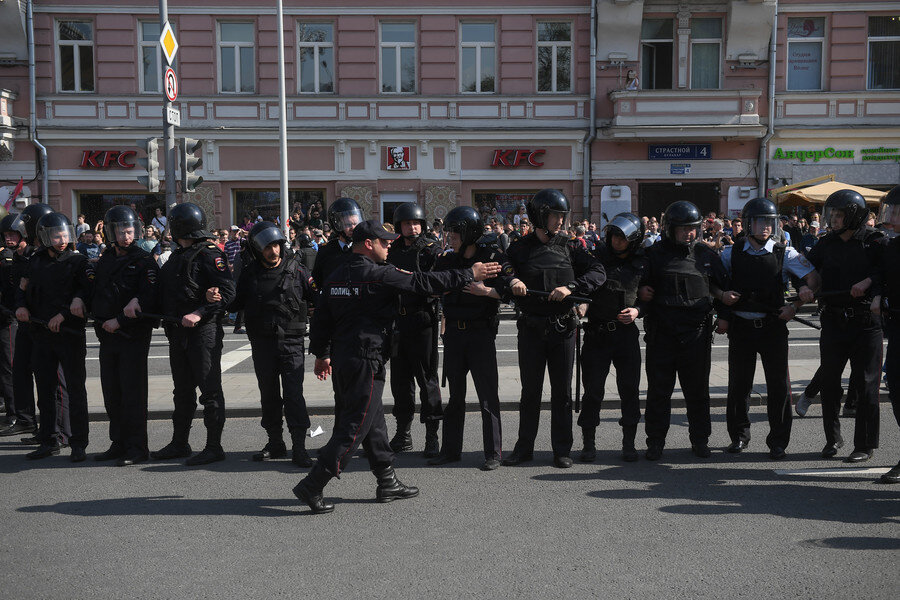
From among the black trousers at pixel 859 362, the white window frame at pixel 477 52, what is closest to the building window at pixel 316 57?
the white window frame at pixel 477 52

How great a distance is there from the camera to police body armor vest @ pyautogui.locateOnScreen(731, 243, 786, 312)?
21.3ft

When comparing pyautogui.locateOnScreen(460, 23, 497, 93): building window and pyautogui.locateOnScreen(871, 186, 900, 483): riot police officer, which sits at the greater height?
pyautogui.locateOnScreen(460, 23, 497, 93): building window

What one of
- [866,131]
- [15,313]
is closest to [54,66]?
[15,313]

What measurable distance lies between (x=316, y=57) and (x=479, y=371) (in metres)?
18.0

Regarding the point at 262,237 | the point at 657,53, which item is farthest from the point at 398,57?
the point at 262,237

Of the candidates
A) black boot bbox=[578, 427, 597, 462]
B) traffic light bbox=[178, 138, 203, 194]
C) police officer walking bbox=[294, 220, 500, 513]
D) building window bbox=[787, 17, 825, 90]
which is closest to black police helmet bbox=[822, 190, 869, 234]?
black boot bbox=[578, 427, 597, 462]

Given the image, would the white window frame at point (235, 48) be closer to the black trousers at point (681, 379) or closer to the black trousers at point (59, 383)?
the black trousers at point (59, 383)

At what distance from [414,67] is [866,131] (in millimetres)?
12140

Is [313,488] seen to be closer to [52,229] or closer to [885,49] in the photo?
[52,229]

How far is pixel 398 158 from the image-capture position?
888 inches

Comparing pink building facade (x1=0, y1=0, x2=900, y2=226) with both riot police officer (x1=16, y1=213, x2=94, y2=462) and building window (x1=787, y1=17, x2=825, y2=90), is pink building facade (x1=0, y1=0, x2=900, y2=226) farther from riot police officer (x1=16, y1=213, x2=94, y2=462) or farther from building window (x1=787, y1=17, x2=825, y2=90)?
riot police officer (x1=16, y1=213, x2=94, y2=462)

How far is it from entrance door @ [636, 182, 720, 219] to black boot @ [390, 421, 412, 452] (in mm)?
17017

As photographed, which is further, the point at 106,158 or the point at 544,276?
the point at 106,158

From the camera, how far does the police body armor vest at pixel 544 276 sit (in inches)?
248
